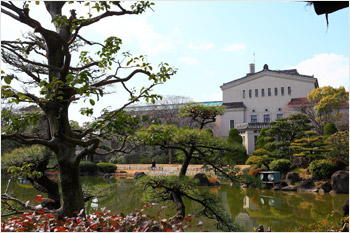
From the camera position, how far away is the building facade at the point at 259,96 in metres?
22.6

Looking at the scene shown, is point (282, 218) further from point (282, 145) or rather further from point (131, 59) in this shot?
point (282, 145)

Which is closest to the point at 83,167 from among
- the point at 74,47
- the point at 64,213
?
the point at 74,47

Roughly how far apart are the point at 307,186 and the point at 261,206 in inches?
152

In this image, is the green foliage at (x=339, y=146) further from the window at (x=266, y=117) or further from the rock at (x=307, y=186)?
the window at (x=266, y=117)

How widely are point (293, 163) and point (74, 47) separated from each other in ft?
41.0

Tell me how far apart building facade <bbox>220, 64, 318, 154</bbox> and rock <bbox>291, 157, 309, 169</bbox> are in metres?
7.60

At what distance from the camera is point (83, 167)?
16953 mm

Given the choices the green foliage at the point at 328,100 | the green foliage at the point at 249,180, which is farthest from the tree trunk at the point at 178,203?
the green foliage at the point at 328,100

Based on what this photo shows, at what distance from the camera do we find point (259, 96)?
24094 millimetres

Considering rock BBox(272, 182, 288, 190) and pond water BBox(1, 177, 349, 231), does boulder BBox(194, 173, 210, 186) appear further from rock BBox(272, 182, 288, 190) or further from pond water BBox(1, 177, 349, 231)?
rock BBox(272, 182, 288, 190)

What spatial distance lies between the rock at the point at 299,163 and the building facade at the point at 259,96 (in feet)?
24.9

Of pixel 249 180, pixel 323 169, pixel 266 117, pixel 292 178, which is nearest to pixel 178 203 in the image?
pixel 249 180

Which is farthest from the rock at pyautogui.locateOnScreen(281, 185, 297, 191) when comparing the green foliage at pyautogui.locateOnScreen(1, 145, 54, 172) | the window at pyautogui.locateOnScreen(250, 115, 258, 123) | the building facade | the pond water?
the window at pyautogui.locateOnScreen(250, 115, 258, 123)

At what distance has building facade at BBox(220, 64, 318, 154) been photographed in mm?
22641
